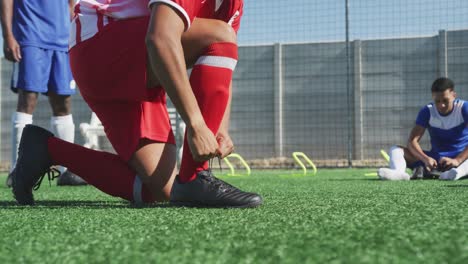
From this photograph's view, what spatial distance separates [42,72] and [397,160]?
9.90ft

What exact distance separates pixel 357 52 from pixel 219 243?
9801mm

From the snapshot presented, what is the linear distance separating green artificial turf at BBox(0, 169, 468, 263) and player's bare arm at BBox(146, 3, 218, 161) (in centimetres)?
21

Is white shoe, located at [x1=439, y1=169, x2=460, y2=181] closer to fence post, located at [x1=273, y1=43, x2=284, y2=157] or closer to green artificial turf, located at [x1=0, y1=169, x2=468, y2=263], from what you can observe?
green artificial turf, located at [x1=0, y1=169, x2=468, y2=263]

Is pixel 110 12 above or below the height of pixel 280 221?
above

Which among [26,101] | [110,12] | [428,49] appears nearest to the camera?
[110,12]

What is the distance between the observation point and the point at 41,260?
994mm

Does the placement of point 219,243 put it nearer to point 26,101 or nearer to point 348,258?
point 348,258

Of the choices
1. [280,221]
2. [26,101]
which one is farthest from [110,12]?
[26,101]

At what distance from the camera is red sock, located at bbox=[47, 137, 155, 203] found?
217 centimetres

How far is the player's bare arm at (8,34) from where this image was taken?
3764 millimetres

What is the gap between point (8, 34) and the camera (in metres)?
3.75

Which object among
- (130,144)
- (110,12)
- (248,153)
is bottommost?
(248,153)

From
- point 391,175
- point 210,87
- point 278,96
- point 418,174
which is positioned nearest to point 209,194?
point 210,87

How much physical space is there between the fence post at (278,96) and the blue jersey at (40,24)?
22.4 ft
